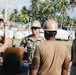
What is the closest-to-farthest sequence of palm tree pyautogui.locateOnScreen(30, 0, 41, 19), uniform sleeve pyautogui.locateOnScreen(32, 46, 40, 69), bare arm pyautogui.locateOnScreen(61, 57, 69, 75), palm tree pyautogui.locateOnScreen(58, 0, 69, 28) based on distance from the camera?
uniform sleeve pyautogui.locateOnScreen(32, 46, 40, 69) < bare arm pyautogui.locateOnScreen(61, 57, 69, 75) < palm tree pyautogui.locateOnScreen(58, 0, 69, 28) < palm tree pyautogui.locateOnScreen(30, 0, 41, 19)

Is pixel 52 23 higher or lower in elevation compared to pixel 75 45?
higher

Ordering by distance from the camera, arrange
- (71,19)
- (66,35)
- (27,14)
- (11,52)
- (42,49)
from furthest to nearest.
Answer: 1. (71,19)
2. (27,14)
3. (66,35)
4. (11,52)
5. (42,49)

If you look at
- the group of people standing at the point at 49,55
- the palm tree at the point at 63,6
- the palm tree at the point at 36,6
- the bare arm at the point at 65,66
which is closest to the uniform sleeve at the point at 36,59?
the group of people standing at the point at 49,55

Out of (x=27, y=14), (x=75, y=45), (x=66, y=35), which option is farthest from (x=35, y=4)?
(x=75, y=45)

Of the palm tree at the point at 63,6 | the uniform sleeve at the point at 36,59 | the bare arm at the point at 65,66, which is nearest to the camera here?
the uniform sleeve at the point at 36,59

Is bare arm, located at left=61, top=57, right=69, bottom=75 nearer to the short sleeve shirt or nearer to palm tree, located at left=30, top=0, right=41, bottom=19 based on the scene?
the short sleeve shirt

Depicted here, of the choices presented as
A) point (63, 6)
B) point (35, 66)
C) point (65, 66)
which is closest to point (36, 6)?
point (63, 6)

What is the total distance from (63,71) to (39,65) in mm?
367

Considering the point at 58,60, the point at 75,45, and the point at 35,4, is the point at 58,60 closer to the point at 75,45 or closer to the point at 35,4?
the point at 75,45

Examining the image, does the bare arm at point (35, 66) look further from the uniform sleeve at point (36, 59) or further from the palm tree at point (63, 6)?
the palm tree at point (63, 6)

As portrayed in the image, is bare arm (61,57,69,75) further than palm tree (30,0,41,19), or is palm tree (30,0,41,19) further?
palm tree (30,0,41,19)

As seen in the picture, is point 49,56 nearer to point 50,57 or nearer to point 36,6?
point 50,57

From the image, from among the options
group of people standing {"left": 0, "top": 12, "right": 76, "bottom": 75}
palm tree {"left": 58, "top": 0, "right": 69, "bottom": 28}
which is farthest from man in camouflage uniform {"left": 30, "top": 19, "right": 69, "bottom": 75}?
palm tree {"left": 58, "top": 0, "right": 69, "bottom": 28}

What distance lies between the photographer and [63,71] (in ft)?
14.4
